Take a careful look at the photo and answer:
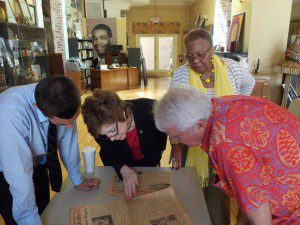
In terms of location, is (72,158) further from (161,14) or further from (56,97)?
(161,14)

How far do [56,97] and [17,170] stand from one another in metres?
0.30

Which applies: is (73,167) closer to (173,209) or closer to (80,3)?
(173,209)

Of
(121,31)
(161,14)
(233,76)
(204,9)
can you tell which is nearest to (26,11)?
(233,76)

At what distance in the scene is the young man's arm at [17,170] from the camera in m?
0.99

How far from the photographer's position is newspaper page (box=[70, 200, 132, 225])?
1.08 meters

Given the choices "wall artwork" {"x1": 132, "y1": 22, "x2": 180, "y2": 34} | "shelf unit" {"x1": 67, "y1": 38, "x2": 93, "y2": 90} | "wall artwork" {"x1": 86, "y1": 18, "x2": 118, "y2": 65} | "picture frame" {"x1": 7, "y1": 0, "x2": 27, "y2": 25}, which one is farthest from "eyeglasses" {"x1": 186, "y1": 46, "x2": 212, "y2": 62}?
"wall artwork" {"x1": 132, "y1": 22, "x2": 180, "y2": 34}

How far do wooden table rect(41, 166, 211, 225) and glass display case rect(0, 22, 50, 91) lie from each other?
2488mm

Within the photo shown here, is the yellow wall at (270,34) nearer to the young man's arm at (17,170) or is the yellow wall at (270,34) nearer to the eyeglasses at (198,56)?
the eyeglasses at (198,56)

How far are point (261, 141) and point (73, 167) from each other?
96 centimetres

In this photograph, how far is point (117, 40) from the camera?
10.2m

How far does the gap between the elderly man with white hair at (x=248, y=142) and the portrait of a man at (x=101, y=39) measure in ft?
30.7

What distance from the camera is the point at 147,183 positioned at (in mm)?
1384

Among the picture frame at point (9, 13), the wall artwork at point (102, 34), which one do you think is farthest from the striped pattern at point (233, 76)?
the wall artwork at point (102, 34)

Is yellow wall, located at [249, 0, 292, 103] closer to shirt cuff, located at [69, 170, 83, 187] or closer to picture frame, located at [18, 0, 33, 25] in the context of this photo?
picture frame, located at [18, 0, 33, 25]
